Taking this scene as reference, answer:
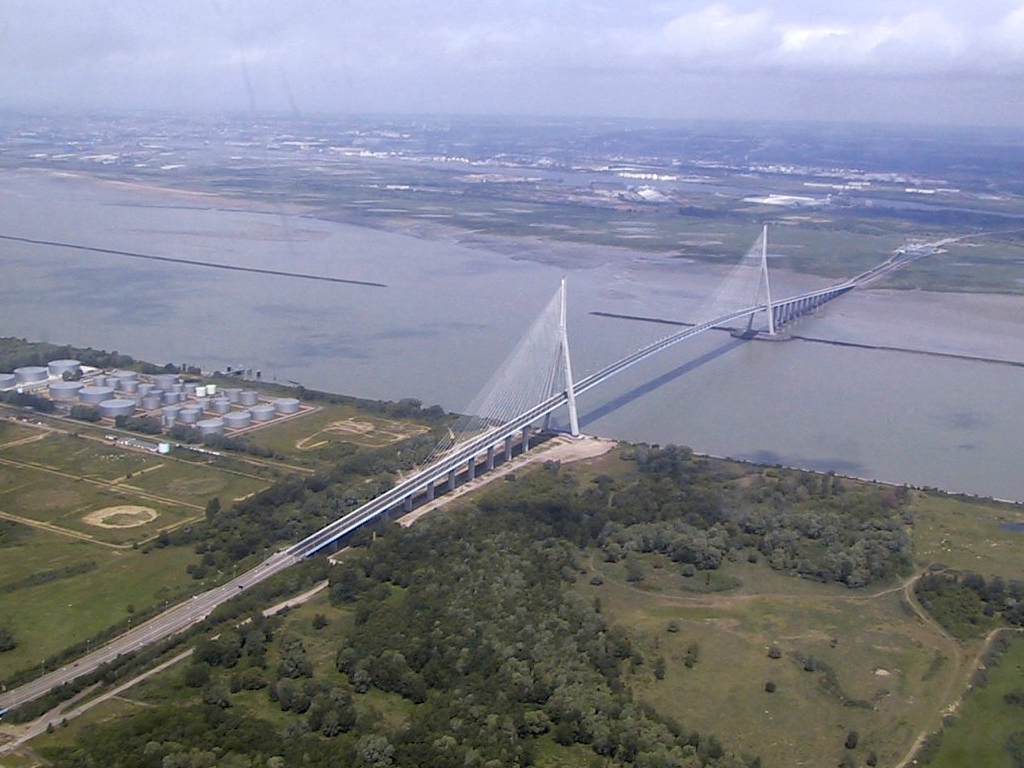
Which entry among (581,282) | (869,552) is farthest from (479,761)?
(581,282)

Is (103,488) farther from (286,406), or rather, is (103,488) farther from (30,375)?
(30,375)

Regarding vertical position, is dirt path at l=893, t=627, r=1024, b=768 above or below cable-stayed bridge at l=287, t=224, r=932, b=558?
below

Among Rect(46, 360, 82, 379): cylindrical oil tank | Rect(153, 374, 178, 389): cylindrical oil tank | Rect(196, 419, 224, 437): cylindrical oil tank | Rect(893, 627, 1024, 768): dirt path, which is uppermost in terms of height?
Rect(46, 360, 82, 379): cylindrical oil tank

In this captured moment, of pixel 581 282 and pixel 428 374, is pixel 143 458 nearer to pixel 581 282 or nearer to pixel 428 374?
pixel 428 374

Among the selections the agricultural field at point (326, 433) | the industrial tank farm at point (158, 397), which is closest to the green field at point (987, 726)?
the agricultural field at point (326, 433)

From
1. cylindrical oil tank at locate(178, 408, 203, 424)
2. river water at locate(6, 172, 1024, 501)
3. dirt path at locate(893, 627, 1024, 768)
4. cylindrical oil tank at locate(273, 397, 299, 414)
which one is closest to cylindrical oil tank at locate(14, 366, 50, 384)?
river water at locate(6, 172, 1024, 501)

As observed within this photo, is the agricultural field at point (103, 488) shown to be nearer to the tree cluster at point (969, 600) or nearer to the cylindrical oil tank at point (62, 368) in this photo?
the cylindrical oil tank at point (62, 368)

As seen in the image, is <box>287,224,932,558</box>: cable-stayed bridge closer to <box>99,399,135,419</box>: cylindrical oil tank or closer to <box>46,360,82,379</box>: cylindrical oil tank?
<box>99,399,135,419</box>: cylindrical oil tank

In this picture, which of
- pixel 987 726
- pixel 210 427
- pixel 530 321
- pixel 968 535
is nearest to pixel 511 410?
Result: pixel 210 427
